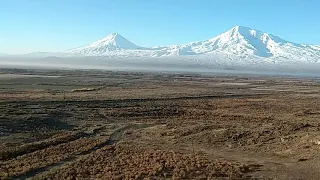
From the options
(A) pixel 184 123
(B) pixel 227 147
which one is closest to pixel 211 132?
(B) pixel 227 147

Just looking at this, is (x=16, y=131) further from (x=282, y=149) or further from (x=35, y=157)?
(x=282, y=149)

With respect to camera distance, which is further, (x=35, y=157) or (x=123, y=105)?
(x=123, y=105)

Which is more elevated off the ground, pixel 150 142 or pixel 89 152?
pixel 89 152

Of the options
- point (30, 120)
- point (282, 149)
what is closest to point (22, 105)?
point (30, 120)

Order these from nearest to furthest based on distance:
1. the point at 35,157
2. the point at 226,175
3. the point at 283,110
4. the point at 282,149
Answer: the point at 226,175 → the point at 35,157 → the point at 282,149 → the point at 283,110

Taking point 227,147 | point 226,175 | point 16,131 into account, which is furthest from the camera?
point 16,131

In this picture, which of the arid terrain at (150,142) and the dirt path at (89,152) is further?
the arid terrain at (150,142)

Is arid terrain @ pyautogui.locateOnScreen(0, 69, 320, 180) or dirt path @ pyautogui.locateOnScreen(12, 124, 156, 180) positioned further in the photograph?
arid terrain @ pyautogui.locateOnScreen(0, 69, 320, 180)

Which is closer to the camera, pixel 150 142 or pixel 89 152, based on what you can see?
pixel 89 152

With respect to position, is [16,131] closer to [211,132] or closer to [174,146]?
[174,146]
